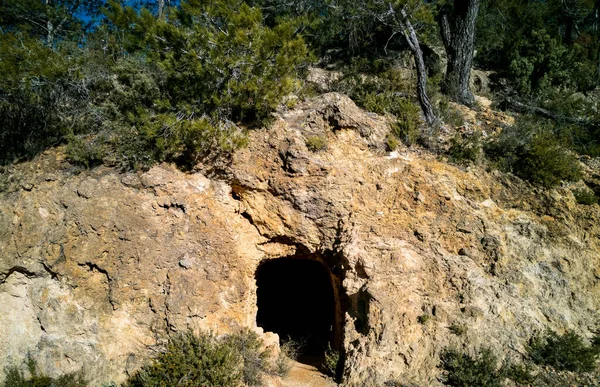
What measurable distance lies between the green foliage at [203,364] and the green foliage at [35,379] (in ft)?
2.48

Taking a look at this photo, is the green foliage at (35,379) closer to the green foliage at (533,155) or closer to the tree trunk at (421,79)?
the tree trunk at (421,79)

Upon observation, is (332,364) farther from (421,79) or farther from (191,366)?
(421,79)

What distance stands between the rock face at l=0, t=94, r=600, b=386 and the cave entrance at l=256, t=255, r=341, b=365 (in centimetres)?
327

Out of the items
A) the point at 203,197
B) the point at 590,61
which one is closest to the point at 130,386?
the point at 203,197

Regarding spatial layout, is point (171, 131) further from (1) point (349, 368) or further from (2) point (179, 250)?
(1) point (349, 368)

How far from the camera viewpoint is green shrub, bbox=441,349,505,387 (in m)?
6.00

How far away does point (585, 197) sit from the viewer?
7.79 m

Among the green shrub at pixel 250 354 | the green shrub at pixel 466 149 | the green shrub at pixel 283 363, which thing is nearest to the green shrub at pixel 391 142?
the green shrub at pixel 466 149

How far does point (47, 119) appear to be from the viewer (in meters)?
7.55

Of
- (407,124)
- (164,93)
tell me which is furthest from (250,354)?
(407,124)

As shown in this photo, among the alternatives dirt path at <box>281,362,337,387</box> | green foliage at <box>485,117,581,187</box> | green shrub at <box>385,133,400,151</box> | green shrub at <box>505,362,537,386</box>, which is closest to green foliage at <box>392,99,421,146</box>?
green shrub at <box>385,133,400,151</box>

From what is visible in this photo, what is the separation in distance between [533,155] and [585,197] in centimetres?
122

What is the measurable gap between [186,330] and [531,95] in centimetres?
1018

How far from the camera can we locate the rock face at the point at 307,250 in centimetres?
643
